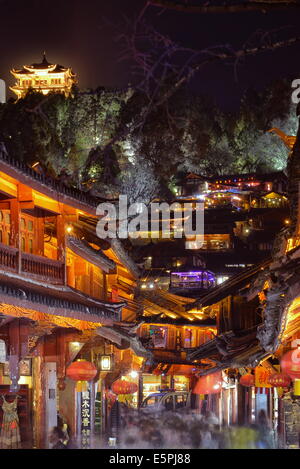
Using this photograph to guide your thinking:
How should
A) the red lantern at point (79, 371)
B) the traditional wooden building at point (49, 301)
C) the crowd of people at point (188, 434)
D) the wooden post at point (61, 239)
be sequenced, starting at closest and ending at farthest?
the traditional wooden building at point (49, 301) → the crowd of people at point (188, 434) → the wooden post at point (61, 239) → the red lantern at point (79, 371)

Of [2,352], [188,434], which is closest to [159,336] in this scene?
[188,434]

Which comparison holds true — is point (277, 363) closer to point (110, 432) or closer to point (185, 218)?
point (110, 432)

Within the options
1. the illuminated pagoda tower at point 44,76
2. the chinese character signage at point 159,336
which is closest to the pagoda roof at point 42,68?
the illuminated pagoda tower at point 44,76

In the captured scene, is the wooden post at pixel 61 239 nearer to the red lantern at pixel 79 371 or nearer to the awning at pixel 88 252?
the awning at pixel 88 252

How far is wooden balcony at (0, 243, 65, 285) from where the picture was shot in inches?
673

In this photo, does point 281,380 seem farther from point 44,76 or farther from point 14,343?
point 44,76

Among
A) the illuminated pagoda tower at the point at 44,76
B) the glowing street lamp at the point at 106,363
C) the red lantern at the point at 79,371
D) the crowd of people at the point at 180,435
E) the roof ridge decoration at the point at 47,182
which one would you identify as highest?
the illuminated pagoda tower at the point at 44,76

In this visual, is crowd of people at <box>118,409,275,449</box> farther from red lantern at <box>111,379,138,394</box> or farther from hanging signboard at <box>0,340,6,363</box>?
hanging signboard at <box>0,340,6,363</box>

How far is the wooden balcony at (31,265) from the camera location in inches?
673

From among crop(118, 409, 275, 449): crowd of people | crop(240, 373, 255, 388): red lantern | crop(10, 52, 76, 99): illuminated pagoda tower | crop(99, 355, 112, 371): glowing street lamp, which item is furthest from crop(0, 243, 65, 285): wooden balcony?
crop(10, 52, 76, 99): illuminated pagoda tower

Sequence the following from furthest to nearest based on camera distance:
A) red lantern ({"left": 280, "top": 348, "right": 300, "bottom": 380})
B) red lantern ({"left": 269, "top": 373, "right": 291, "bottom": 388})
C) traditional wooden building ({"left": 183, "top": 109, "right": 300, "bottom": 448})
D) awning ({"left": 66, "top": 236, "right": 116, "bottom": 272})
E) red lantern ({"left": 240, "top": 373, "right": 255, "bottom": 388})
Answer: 1. red lantern ({"left": 240, "top": 373, "right": 255, "bottom": 388})
2. awning ({"left": 66, "top": 236, "right": 116, "bottom": 272})
3. red lantern ({"left": 269, "top": 373, "right": 291, "bottom": 388})
4. red lantern ({"left": 280, "top": 348, "right": 300, "bottom": 380})
5. traditional wooden building ({"left": 183, "top": 109, "right": 300, "bottom": 448})

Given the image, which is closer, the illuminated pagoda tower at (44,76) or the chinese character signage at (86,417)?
the chinese character signage at (86,417)

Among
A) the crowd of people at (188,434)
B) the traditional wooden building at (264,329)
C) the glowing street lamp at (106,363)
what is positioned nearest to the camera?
the traditional wooden building at (264,329)

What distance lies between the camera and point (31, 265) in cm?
1867
